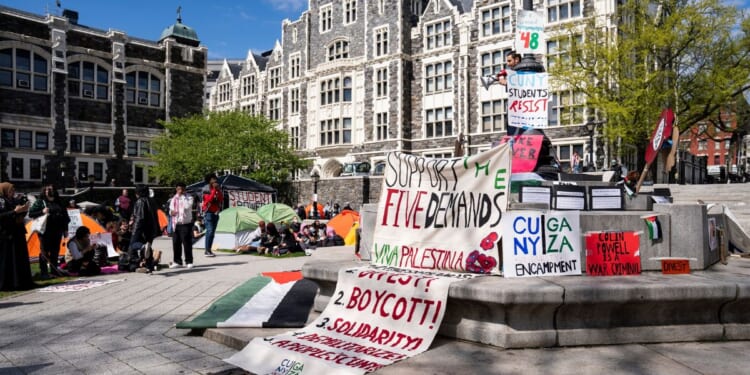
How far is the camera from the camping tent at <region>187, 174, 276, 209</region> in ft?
77.7

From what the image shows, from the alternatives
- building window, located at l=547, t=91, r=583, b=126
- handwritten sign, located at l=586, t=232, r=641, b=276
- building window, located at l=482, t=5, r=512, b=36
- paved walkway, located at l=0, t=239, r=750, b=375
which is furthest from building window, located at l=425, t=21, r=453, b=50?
handwritten sign, located at l=586, t=232, r=641, b=276

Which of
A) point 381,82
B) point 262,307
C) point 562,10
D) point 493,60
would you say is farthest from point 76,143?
point 262,307

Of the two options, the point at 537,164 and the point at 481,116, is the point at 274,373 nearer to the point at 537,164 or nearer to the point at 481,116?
the point at 537,164

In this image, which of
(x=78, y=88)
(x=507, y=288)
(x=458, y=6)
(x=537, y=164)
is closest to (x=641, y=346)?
(x=507, y=288)

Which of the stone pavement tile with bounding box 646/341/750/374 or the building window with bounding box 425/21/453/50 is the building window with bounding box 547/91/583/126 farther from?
the stone pavement tile with bounding box 646/341/750/374

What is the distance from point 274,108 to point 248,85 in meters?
8.20

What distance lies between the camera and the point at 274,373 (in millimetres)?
4234

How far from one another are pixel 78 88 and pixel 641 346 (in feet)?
133

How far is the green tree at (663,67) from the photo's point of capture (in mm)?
26469

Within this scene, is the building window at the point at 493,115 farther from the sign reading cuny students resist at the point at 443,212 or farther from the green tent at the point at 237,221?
the sign reading cuny students resist at the point at 443,212

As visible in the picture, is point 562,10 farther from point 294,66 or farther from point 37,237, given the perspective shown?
point 37,237

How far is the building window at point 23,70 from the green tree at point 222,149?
824 centimetres

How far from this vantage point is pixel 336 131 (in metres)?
43.9

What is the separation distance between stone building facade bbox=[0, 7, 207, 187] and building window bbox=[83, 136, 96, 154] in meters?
0.07
